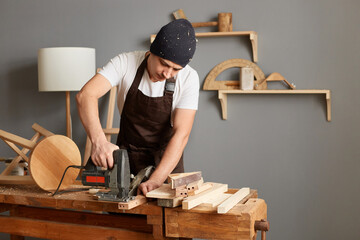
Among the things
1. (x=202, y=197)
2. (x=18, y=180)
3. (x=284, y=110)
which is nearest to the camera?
(x=202, y=197)

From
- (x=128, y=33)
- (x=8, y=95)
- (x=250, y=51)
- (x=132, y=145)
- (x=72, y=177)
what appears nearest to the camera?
(x=72, y=177)

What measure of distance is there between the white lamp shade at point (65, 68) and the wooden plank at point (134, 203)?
2.04 metres

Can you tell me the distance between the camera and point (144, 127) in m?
2.83

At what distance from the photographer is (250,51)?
386 cm

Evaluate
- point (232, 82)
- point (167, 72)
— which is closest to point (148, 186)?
point (167, 72)

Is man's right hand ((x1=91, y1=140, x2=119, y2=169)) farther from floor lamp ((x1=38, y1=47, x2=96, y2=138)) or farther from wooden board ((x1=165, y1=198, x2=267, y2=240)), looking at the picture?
floor lamp ((x1=38, y1=47, x2=96, y2=138))

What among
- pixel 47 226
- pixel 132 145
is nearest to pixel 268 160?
pixel 132 145

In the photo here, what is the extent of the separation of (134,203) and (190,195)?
267mm

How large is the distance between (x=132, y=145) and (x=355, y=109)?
190cm

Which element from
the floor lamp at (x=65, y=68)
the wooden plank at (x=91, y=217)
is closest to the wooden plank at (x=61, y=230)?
the wooden plank at (x=91, y=217)

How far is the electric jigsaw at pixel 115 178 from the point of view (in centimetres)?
206

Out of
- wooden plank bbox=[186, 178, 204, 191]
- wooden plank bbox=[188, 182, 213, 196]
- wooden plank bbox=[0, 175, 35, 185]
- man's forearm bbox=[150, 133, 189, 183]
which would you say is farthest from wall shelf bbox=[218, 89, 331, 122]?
wooden plank bbox=[0, 175, 35, 185]

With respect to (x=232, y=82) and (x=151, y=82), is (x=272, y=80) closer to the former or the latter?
(x=232, y=82)

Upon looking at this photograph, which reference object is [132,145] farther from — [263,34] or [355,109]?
[355,109]
